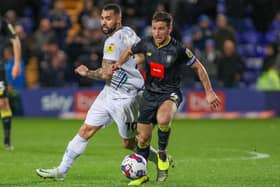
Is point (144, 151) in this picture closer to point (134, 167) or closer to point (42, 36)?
point (134, 167)

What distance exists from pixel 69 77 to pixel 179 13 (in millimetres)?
4098

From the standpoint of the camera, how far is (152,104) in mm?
9812

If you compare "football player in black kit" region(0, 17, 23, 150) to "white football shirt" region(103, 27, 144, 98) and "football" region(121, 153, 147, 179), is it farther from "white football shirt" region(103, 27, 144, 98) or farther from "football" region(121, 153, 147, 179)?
"football" region(121, 153, 147, 179)

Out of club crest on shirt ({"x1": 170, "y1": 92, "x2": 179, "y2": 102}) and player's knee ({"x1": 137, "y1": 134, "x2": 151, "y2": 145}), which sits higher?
club crest on shirt ({"x1": 170, "y1": 92, "x2": 179, "y2": 102})

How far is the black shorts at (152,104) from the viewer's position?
32.1 ft

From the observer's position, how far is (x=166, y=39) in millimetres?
9750

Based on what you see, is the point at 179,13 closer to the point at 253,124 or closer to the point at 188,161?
the point at 253,124

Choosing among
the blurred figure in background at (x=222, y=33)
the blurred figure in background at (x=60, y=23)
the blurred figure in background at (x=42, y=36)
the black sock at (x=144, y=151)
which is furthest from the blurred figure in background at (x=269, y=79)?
the black sock at (x=144, y=151)

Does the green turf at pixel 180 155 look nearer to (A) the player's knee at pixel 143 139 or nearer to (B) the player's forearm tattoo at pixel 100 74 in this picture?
(A) the player's knee at pixel 143 139

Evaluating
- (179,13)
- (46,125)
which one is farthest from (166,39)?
(179,13)

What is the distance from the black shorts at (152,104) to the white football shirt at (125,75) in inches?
21.6

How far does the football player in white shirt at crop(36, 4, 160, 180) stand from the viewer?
9984mm

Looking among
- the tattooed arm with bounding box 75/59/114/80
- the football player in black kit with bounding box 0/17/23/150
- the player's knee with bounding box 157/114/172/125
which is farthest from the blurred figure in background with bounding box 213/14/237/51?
the player's knee with bounding box 157/114/172/125

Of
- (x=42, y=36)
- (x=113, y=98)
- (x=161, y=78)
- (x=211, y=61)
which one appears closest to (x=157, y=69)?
(x=161, y=78)
